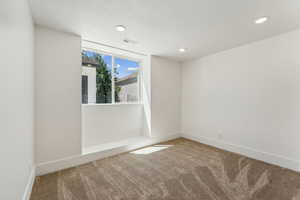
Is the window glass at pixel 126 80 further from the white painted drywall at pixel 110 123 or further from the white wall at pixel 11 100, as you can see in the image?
the white wall at pixel 11 100

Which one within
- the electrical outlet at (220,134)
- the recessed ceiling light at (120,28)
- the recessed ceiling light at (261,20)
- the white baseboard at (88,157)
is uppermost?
the recessed ceiling light at (120,28)

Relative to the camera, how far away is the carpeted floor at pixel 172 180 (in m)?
1.66

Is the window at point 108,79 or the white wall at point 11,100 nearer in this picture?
the white wall at point 11,100

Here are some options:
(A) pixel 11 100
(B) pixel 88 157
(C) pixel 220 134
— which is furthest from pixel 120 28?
(C) pixel 220 134

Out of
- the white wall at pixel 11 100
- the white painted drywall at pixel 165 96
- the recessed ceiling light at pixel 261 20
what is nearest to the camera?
the white wall at pixel 11 100

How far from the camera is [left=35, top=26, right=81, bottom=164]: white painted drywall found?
208 centimetres

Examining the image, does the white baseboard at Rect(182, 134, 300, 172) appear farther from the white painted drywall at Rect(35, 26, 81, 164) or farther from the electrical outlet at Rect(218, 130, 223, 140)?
the white painted drywall at Rect(35, 26, 81, 164)

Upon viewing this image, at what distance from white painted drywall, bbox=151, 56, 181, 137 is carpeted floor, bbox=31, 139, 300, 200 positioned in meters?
1.12

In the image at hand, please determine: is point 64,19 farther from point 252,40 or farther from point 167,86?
point 252,40

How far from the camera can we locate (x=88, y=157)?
2514mm

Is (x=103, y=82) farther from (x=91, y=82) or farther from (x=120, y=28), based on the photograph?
(x=120, y=28)

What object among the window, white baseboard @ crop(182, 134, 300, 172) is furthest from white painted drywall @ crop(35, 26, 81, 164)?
white baseboard @ crop(182, 134, 300, 172)

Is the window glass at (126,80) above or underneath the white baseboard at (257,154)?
above

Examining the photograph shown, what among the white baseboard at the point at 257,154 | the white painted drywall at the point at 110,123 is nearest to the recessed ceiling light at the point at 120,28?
the white painted drywall at the point at 110,123
